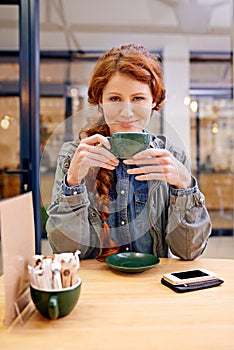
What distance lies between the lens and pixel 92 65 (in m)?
4.28

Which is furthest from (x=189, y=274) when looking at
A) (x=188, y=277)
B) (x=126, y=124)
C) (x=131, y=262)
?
(x=126, y=124)

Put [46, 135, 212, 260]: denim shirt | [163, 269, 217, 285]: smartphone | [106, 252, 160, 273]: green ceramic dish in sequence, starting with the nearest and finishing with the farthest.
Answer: [163, 269, 217, 285]: smartphone → [106, 252, 160, 273]: green ceramic dish → [46, 135, 212, 260]: denim shirt

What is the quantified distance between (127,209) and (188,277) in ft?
1.21

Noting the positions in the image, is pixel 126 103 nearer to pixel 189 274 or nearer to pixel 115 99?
pixel 115 99

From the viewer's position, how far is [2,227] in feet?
2.24

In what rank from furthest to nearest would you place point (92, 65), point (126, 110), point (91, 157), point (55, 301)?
point (92, 65)
point (126, 110)
point (91, 157)
point (55, 301)

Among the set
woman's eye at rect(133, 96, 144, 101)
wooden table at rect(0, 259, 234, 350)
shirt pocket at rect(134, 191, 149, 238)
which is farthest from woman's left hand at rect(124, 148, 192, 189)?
wooden table at rect(0, 259, 234, 350)

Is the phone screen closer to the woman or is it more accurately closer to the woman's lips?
the woman

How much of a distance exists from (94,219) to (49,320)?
536 millimetres

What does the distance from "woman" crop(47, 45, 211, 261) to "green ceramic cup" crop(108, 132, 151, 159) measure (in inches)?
1.6

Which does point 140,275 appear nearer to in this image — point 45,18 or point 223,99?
point 45,18

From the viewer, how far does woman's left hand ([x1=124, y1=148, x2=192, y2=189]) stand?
1070 millimetres

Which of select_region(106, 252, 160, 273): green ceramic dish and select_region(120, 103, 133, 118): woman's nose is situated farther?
select_region(120, 103, 133, 118): woman's nose

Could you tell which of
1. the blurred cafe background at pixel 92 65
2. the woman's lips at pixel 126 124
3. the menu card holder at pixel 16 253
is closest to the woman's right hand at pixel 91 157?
the woman's lips at pixel 126 124
